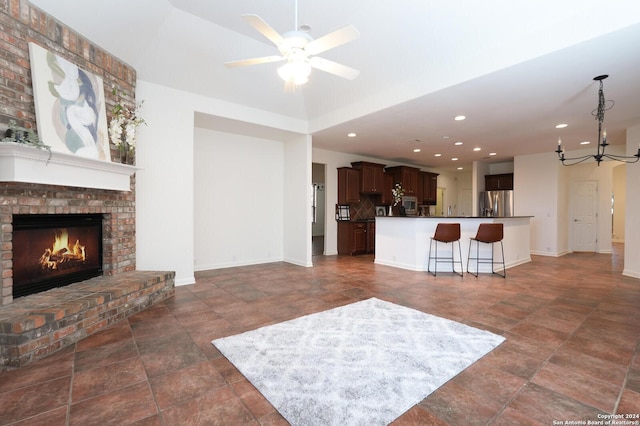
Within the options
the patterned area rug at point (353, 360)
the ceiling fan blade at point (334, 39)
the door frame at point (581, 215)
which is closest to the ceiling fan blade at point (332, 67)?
the ceiling fan blade at point (334, 39)

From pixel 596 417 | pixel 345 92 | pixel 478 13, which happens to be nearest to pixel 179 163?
pixel 345 92

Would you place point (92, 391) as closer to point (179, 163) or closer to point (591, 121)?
point (179, 163)

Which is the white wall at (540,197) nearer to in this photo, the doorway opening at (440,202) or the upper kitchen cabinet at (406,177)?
the upper kitchen cabinet at (406,177)

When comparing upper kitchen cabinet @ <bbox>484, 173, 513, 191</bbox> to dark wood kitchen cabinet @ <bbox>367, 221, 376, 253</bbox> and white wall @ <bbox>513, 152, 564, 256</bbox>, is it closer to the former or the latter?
white wall @ <bbox>513, 152, 564, 256</bbox>

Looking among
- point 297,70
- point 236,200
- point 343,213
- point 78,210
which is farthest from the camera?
point 343,213

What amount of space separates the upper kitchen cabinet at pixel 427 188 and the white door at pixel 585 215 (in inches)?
146

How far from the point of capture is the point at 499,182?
29.2ft

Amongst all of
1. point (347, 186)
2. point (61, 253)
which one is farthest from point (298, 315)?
point (347, 186)

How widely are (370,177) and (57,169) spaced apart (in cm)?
653

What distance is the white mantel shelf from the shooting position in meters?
2.41

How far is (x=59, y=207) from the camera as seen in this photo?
301 cm

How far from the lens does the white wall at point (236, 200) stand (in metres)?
5.48

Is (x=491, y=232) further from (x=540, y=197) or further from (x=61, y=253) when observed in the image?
(x=61, y=253)

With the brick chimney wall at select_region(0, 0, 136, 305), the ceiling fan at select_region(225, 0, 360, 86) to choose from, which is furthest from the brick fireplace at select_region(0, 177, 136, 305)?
the ceiling fan at select_region(225, 0, 360, 86)
